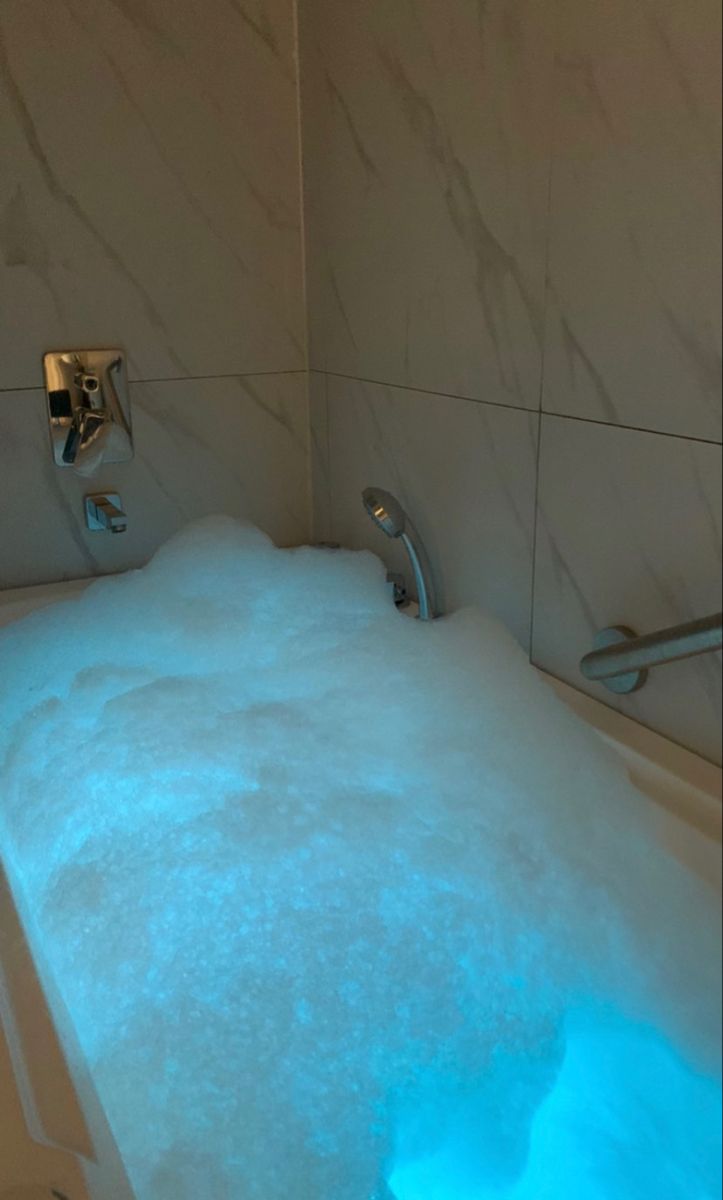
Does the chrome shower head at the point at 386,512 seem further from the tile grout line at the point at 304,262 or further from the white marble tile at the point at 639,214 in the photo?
the tile grout line at the point at 304,262

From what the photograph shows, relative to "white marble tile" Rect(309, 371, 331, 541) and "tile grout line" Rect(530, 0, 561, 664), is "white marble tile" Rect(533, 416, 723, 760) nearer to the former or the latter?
"tile grout line" Rect(530, 0, 561, 664)

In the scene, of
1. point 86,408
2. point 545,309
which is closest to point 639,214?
point 545,309

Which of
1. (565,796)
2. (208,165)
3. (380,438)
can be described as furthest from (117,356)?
(565,796)

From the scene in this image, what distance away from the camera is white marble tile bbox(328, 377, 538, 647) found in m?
1.28

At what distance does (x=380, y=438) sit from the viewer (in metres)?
1.58

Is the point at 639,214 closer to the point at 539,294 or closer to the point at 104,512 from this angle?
the point at 539,294

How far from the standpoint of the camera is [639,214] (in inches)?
39.1

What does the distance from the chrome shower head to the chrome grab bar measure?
14.6 inches

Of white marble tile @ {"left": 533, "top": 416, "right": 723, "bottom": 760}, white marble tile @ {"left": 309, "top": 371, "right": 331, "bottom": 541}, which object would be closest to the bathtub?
white marble tile @ {"left": 533, "top": 416, "right": 723, "bottom": 760}

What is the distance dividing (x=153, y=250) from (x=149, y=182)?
0.11m

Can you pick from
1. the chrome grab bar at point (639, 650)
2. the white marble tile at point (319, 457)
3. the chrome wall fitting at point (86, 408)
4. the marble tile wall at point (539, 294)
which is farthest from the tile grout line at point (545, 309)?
the chrome wall fitting at point (86, 408)

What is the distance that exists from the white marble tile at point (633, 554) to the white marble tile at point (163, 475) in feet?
2.33

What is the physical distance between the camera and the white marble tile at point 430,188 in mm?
1159

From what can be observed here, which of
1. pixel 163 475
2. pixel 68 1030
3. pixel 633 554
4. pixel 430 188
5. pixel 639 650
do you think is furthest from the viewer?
pixel 163 475
